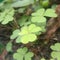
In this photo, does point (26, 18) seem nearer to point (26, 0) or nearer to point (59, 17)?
point (26, 0)

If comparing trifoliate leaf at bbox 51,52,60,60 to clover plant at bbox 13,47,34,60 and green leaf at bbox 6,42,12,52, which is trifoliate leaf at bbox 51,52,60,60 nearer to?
clover plant at bbox 13,47,34,60

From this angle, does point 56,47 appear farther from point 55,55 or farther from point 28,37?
point 28,37

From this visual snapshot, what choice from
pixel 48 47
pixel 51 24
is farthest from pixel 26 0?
pixel 48 47

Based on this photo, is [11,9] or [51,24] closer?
[51,24]

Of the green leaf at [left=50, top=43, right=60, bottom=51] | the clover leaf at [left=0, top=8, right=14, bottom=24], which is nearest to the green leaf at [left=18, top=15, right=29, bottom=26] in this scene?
the clover leaf at [left=0, top=8, right=14, bottom=24]

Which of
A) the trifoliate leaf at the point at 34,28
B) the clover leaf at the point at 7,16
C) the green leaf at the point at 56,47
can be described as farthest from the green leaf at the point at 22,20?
the green leaf at the point at 56,47

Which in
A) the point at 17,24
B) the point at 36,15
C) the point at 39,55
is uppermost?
the point at 36,15

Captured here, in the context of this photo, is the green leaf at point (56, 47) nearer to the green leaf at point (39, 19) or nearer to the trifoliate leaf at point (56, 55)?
the trifoliate leaf at point (56, 55)
